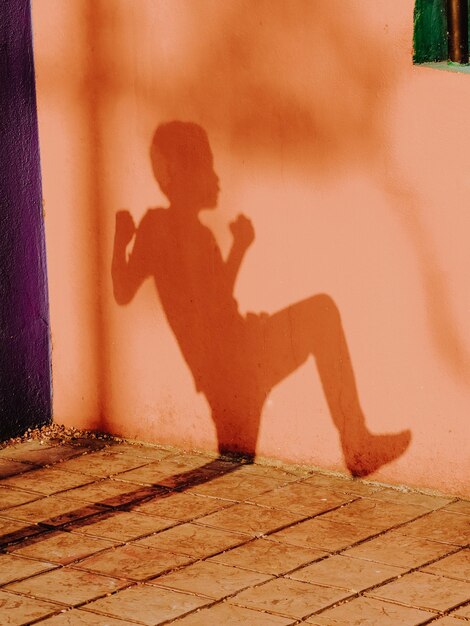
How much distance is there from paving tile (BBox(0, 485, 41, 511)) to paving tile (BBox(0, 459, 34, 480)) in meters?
0.24

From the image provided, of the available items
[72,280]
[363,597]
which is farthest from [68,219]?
[363,597]

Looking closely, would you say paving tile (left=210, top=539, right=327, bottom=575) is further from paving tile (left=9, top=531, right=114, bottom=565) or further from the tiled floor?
paving tile (left=9, top=531, right=114, bottom=565)

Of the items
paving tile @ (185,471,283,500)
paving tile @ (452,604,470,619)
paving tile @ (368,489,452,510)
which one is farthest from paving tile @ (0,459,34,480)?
paving tile @ (452,604,470,619)

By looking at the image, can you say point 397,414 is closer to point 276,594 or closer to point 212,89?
point 276,594

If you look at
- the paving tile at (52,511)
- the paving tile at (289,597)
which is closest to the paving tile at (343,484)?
the paving tile at (52,511)

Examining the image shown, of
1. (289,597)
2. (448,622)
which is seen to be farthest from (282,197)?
(448,622)

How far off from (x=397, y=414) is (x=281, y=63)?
5.81 ft

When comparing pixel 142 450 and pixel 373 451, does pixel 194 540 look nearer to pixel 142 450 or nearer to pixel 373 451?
pixel 373 451

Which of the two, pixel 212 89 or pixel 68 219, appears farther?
pixel 68 219

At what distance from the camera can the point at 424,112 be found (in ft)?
18.4

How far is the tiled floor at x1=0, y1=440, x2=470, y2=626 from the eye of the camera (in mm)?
4590

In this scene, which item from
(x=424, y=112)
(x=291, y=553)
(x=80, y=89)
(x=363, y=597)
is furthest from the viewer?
(x=80, y=89)

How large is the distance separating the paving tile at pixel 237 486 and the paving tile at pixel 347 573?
0.95 meters

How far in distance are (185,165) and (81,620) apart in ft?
8.86
